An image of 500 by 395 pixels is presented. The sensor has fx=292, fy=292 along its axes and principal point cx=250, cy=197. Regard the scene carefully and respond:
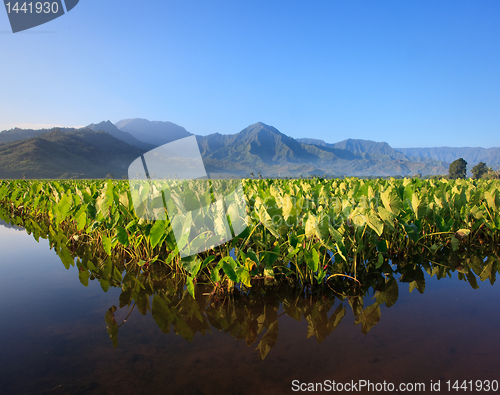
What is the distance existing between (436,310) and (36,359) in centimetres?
265

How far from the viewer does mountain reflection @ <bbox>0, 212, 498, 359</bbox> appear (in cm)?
195

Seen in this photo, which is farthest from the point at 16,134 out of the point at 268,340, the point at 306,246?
the point at 268,340

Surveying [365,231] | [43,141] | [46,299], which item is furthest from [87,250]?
[43,141]

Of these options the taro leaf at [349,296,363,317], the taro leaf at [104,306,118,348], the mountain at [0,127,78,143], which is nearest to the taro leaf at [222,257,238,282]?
the taro leaf at [104,306,118,348]

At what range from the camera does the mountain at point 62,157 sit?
9175 cm

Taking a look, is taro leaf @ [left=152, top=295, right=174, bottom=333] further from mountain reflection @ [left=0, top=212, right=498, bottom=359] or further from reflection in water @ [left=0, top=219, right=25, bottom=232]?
reflection in water @ [left=0, top=219, right=25, bottom=232]

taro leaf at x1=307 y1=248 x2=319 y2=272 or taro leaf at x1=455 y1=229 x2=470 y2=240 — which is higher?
taro leaf at x1=307 y1=248 x2=319 y2=272

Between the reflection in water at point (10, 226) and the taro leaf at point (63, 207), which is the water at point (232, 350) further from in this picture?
the reflection in water at point (10, 226)

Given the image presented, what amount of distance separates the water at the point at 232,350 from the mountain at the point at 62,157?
331 feet

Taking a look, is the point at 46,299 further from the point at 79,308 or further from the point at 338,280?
the point at 338,280

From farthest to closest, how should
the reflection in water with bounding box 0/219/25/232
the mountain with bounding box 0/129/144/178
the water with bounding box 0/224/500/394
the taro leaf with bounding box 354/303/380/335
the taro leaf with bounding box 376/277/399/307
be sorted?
the mountain with bounding box 0/129/144/178 → the reflection in water with bounding box 0/219/25/232 → the taro leaf with bounding box 376/277/399/307 → the taro leaf with bounding box 354/303/380/335 → the water with bounding box 0/224/500/394

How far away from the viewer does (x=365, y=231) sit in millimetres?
2693

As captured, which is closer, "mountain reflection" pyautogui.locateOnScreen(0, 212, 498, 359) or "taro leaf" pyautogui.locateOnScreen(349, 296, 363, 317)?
"mountain reflection" pyautogui.locateOnScreen(0, 212, 498, 359)

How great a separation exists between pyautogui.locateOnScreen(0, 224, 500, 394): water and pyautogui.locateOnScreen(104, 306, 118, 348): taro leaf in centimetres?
3
